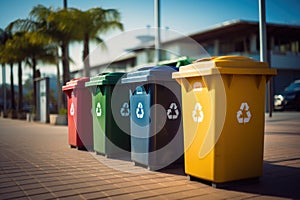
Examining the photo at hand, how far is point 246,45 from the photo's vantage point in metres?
29.7

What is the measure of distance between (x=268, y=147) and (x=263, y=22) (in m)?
6.15

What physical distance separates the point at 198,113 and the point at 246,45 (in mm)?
27446

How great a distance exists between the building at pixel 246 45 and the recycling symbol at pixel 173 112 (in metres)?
19.1

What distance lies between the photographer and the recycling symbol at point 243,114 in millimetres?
3770

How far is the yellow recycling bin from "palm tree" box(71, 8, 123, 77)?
1443 cm

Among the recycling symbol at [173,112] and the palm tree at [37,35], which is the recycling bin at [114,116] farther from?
the palm tree at [37,35]

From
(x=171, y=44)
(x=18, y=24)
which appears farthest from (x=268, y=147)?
(x=171, y=44)

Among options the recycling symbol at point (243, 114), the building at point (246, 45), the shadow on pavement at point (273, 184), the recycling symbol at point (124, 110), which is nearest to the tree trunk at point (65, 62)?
the building at point (246, 45)

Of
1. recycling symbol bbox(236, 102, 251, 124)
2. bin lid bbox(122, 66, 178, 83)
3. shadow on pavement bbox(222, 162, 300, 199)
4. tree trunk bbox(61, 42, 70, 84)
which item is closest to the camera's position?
shadow on pavement bbox(222, 162, 300, 199)

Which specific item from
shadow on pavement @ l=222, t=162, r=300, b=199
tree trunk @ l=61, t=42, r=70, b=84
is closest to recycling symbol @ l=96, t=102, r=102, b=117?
shadow on pavement @ l=222, t=162, r=300, b=199

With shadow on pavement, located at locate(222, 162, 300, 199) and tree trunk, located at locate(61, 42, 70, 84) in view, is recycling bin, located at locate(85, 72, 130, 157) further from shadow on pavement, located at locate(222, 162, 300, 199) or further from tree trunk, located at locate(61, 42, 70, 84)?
tree trunk, located at locate(61, 42, 70, 84)

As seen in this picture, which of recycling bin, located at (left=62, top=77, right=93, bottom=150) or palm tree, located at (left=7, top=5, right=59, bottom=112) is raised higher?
palm tree, located at (left=7, top=5, right=59, bottom=112)

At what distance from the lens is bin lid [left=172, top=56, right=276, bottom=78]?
3631mm

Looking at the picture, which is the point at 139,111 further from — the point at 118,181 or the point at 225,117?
the point at 225,117
